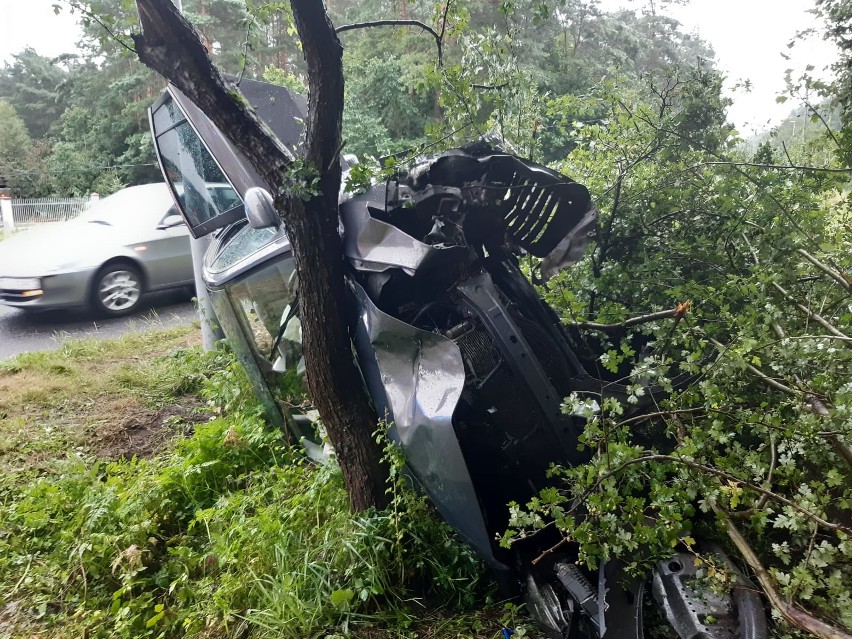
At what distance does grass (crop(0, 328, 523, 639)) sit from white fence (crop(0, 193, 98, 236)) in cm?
1601

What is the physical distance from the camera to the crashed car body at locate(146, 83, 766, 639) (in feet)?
6.63

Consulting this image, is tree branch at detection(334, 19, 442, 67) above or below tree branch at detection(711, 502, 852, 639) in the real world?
A: above

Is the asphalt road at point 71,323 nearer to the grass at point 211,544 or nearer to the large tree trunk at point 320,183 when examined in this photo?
the grass at point 211,544

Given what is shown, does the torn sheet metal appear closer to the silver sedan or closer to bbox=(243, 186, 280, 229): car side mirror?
bbox=(243, 186, 280, 229): car side mirror

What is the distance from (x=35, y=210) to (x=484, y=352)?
21.5 meters

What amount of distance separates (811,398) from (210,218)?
3.53 metres

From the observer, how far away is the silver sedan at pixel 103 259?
6707mm

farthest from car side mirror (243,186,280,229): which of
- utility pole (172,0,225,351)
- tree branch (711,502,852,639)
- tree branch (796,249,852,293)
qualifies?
utility pole (172,0,225,351)

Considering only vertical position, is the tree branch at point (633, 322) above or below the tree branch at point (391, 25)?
below

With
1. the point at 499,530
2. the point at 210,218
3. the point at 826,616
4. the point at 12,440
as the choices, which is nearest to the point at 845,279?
the point at 826,616

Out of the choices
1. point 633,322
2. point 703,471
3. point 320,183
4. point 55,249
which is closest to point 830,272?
point 633,322

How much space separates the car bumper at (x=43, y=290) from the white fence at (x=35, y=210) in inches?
463

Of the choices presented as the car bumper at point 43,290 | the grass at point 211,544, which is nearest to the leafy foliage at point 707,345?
the grass at point 211,544

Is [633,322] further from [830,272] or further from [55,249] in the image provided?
[55,249]
